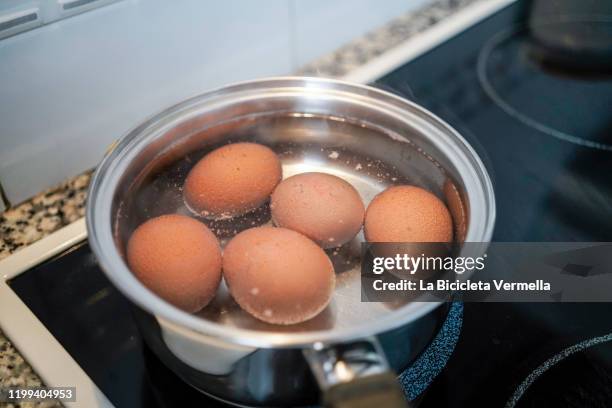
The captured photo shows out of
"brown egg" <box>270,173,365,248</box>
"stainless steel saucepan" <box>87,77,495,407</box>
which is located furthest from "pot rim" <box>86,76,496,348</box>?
"brown egg" <box>270,173,365,248</box>

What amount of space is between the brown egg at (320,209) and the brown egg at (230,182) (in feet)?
0.09

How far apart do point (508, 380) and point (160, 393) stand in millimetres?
354

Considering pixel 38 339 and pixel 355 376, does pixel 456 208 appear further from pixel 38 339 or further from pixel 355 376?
pixel 38 339

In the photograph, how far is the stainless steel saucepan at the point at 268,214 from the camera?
17.7 inches

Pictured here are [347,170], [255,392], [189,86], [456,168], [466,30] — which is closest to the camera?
[255,392]

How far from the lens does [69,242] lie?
2.35ft

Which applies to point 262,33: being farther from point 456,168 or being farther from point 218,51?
point 456,168

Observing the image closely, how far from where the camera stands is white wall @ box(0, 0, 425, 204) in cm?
72

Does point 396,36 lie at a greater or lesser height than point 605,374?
greater

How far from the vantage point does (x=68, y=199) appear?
805mm

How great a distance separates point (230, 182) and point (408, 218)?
0.20 metres

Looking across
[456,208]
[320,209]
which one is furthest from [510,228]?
[320,209]

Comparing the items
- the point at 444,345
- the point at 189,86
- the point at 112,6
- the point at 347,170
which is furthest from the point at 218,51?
the point at 444,345

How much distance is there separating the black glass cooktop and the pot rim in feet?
0.48
